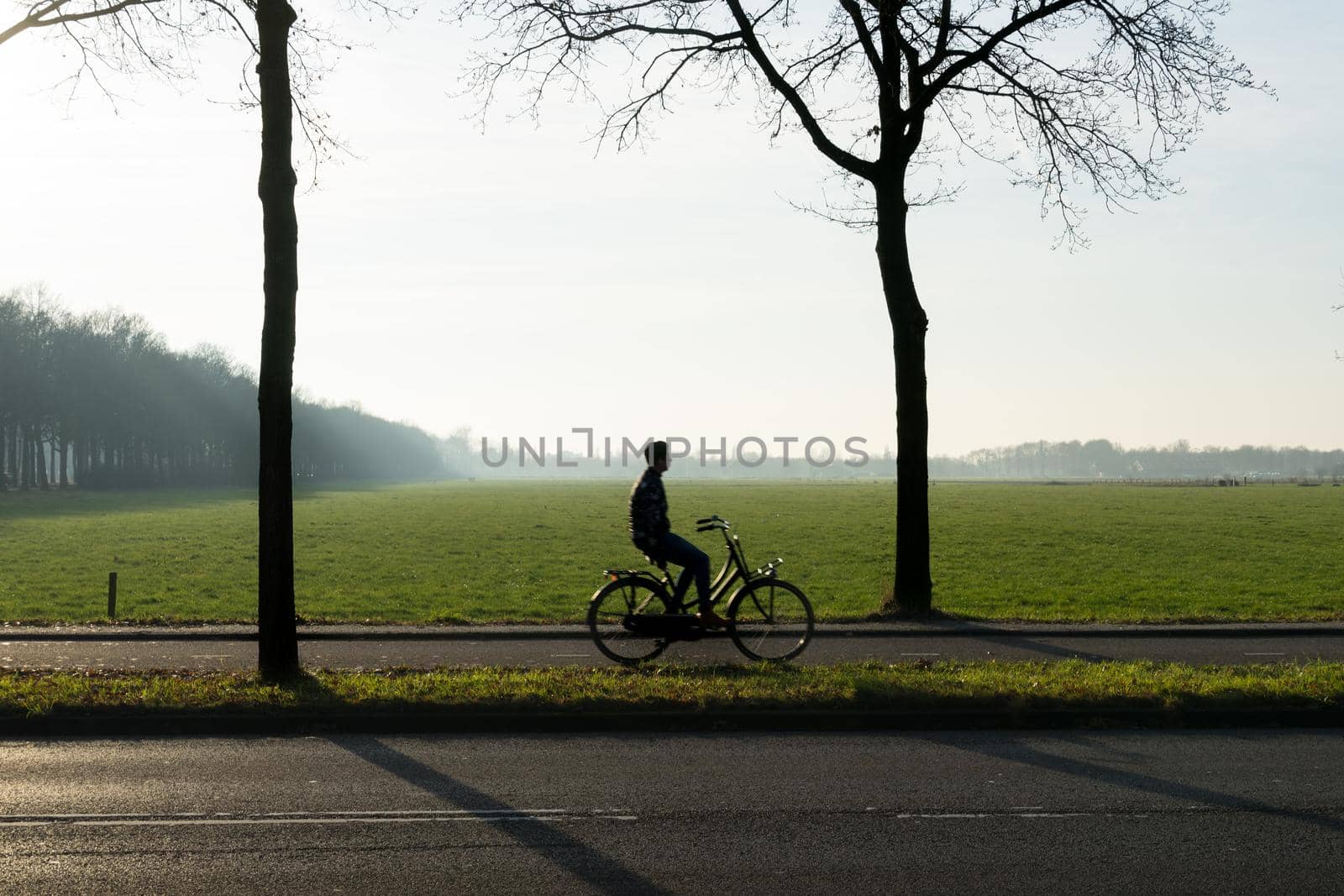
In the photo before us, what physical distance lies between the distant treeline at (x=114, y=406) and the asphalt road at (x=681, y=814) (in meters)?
70.9

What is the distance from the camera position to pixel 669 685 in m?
9.92

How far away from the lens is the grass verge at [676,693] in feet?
30.3

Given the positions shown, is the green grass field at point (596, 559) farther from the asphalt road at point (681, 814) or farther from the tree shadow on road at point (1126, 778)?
the asphalt road at point (681, 814)

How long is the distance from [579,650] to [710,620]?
8.67 ft

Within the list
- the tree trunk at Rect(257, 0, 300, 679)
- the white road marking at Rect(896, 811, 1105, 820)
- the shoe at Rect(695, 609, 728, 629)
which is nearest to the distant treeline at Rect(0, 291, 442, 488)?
the tree trunk at Rect(257, 0, 300, 679)

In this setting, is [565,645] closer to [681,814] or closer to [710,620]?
[710,620]

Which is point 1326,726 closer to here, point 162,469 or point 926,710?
point 926,710

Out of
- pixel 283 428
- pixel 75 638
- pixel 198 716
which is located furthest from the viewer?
pixel 75 638

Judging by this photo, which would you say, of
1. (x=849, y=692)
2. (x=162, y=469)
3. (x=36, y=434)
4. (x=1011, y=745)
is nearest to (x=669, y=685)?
(x=849, y=692)

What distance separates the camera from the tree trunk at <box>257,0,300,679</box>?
1072 cm

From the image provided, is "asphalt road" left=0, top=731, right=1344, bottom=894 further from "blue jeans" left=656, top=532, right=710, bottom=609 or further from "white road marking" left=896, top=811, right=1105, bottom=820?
"blue jeans" left=656, top=532, right=710, bottom=609

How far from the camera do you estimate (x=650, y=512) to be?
37.3 ft

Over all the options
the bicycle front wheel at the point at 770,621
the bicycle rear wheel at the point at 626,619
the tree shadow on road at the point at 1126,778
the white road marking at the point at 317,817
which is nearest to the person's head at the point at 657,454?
the bicycle rear wheel at the point at 626,619

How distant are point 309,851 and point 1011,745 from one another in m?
4.79
